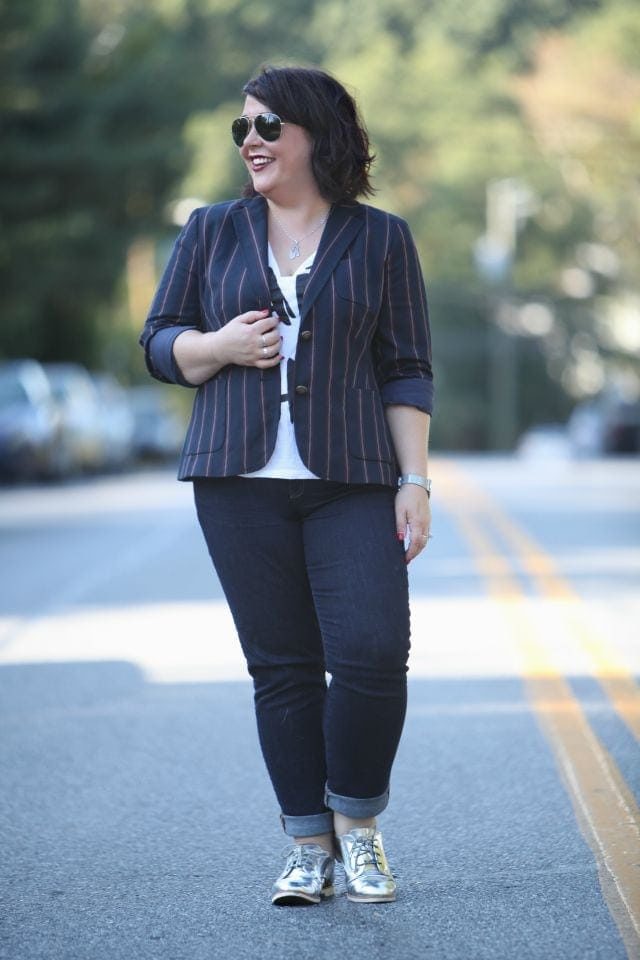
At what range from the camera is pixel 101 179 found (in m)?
35.2

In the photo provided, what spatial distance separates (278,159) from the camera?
4520 millimetres

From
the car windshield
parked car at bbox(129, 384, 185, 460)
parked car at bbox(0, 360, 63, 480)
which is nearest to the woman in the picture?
parked car at bbox(0, 360, 63, 480)

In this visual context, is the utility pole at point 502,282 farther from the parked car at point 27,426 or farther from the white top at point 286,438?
the white top at point 286,438

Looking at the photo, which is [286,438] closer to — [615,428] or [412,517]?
[412,517]

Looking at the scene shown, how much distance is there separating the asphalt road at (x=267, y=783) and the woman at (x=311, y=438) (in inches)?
12.4

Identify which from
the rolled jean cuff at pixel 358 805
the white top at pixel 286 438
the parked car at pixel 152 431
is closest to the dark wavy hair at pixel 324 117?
the white top at pixel 286 438

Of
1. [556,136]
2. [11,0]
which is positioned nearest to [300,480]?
[11,0]

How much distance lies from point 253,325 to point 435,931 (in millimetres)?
1380

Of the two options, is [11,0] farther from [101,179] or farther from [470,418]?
[470,418]

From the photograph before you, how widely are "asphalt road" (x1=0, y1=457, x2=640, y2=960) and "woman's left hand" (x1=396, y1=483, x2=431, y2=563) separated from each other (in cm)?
84

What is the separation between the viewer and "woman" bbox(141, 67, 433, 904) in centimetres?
443

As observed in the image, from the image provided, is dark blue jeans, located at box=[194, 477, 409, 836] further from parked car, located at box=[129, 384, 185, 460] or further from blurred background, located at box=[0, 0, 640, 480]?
A: parked car, located at box=[129, 384, 185, 460]

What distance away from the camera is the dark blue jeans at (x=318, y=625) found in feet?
14.5

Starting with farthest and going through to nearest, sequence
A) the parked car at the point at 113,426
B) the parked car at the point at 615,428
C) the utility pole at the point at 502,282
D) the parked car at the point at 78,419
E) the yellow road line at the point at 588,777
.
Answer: the utility pole at the point at 502,282 < the parked car at the point at 615,428 < the parked car at the point at 113,426 < the parked car at the point at 78,419 < the yellow road line at the point at 588,777
